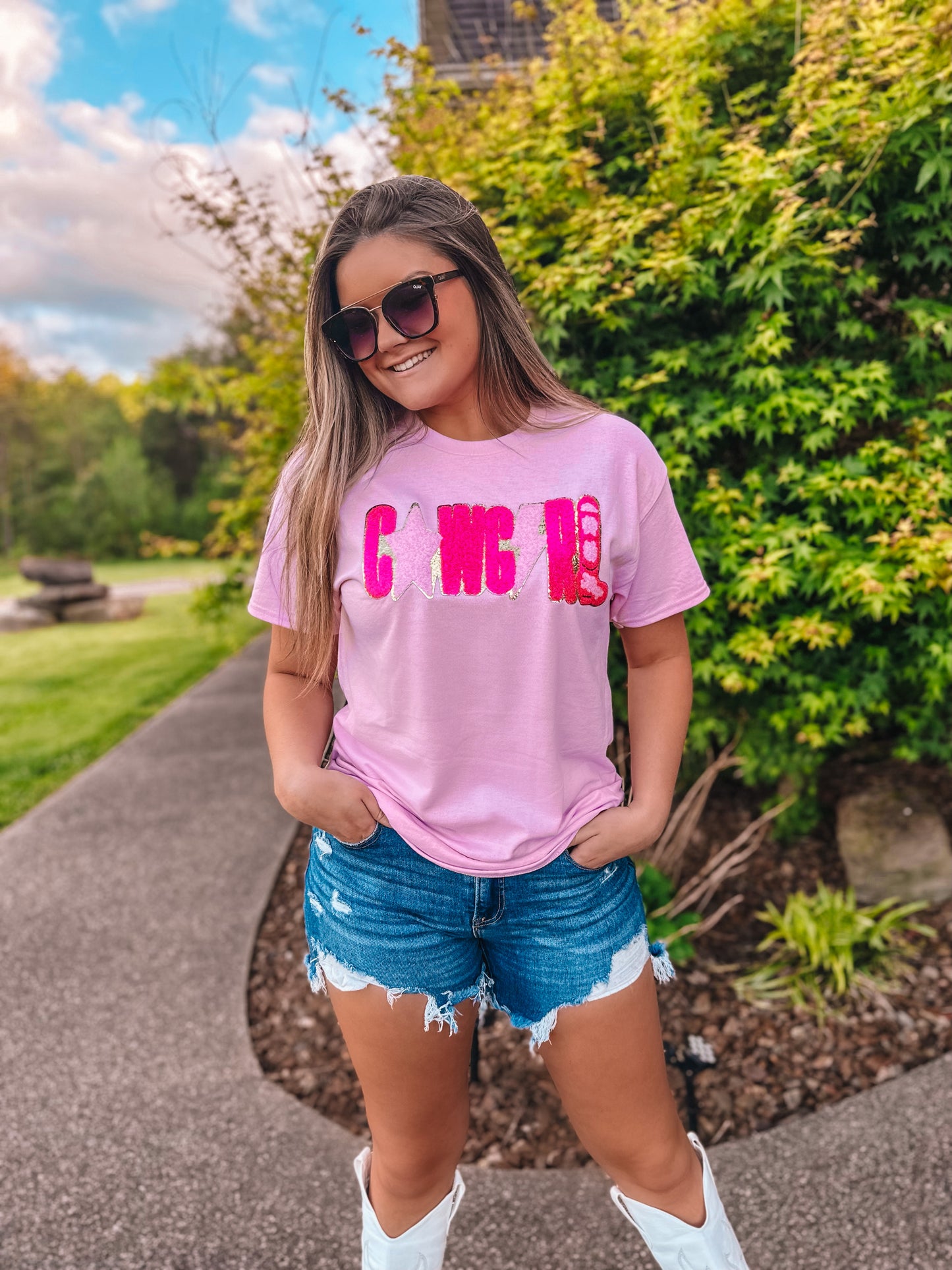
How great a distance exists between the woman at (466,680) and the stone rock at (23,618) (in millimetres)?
13357

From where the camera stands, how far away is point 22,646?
11.2 metres

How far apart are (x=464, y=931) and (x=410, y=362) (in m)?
0.84

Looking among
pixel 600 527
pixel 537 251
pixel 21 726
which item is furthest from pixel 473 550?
pixel 21 726

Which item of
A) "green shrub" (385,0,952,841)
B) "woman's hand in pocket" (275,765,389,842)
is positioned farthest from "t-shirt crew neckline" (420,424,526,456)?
"green shrub" (385,0,952,841)

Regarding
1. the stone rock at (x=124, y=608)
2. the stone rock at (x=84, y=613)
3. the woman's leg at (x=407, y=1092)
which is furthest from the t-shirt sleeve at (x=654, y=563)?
the stone rock at (x=84, y=613)

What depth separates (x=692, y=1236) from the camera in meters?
1.25

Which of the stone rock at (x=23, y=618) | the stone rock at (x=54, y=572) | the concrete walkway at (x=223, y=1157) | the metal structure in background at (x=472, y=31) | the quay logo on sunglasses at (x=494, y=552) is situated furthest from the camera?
the stone rock at (x=54, y=572)

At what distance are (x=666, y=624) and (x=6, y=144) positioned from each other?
45.2 feet

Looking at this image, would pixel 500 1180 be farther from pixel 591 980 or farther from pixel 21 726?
pixel 21 726

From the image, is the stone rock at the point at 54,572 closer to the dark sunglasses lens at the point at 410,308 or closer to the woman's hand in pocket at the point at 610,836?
the dark sunglasses lens at the point at 410,308

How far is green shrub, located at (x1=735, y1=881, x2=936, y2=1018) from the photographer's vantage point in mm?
2578

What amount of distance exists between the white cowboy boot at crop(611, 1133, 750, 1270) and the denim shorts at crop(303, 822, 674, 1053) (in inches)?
13.2

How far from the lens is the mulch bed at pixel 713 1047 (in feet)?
7.16

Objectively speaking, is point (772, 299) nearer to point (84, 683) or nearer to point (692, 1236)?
point (692, 1236)
